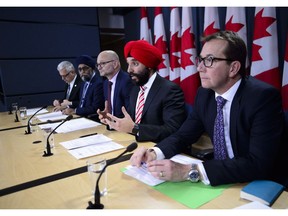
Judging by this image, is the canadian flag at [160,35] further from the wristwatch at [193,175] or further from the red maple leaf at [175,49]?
the wristwatch at [193,175]

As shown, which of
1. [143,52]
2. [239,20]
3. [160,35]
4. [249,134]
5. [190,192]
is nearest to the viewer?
[190,192]

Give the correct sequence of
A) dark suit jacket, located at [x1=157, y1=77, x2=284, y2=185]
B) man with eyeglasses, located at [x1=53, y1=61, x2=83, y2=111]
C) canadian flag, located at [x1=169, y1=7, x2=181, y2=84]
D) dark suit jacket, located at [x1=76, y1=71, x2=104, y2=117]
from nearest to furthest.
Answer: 1. dark suit jacket, located at [x1=157, y1=77, x2=284, y2=185]
2. canadian flag, located at [x1=169, y1=7, x2=181, y2=84]
3. dark suit jacket, located at [x1=76, y1=71, x2=104, y2=117]
4. man with eyeglasses, located at [x1=53, y1=61, x2=83, y2=111]

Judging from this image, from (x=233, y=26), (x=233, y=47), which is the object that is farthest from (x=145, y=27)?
(x=233, y=47)

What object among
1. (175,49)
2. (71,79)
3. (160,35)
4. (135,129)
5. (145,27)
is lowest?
(135,129)

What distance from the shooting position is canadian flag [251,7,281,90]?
2.06 metres

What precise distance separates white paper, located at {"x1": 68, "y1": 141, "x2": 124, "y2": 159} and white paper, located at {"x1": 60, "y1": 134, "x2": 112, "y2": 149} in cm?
6

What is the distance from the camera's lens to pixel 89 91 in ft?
10.9

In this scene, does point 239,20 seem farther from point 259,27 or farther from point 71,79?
point 71,79

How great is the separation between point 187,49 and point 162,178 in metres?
2.09

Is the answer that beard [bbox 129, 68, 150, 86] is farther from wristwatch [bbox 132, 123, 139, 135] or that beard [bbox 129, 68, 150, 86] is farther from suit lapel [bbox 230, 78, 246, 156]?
suit lapel [bbox 230, 78, 246, 156]

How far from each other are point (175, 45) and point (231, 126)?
195cm

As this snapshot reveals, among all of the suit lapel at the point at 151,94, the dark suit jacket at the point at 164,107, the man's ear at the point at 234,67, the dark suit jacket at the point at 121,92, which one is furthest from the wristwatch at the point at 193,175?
the dark suit jacket at the point at 121,92

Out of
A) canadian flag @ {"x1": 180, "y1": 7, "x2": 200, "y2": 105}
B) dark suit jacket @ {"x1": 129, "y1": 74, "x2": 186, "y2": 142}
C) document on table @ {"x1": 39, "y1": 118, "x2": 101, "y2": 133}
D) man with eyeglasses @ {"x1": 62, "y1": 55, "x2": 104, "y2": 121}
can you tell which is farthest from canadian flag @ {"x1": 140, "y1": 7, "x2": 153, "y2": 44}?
document on table @ {"x1": 39, "y1": 118, "x2": 101, "y2": 133}

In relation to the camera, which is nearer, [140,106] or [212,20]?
[140,106]
